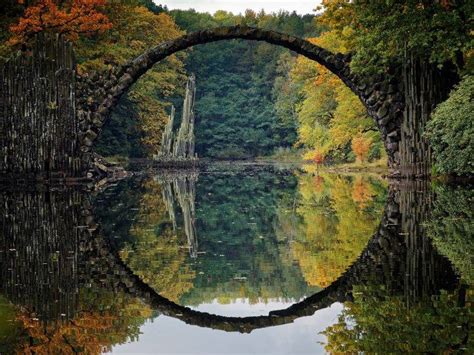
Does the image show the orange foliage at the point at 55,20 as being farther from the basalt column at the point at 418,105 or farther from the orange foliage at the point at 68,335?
the orange foliage at the point at 68,335

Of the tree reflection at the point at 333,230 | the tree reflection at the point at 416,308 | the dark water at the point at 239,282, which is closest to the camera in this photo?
the tree reflection at the point at 416,308

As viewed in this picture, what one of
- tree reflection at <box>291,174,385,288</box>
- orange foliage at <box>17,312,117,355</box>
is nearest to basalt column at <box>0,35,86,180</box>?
tree reflection at <box>291,174,385,288</box>

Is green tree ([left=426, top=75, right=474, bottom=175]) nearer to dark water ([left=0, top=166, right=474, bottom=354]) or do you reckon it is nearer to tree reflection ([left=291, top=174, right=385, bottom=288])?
tree reflection ([left=291, top=174, right=385, bottom=288])

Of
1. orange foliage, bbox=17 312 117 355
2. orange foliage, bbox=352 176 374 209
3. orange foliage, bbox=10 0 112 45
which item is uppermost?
orange foliage, bbox=10 0 112 45

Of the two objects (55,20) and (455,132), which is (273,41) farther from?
(55,20)

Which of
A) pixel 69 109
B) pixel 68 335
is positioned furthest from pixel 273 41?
pixel 68 335

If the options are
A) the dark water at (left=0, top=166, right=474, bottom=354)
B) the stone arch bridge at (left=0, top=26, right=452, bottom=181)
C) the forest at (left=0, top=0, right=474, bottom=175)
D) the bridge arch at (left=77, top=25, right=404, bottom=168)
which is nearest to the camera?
the dark water at (left=0, top=166, right=474, bottom=354)

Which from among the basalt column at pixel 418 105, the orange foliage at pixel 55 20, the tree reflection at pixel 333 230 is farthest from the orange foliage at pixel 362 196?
the orange foliage at pixel 55 20
